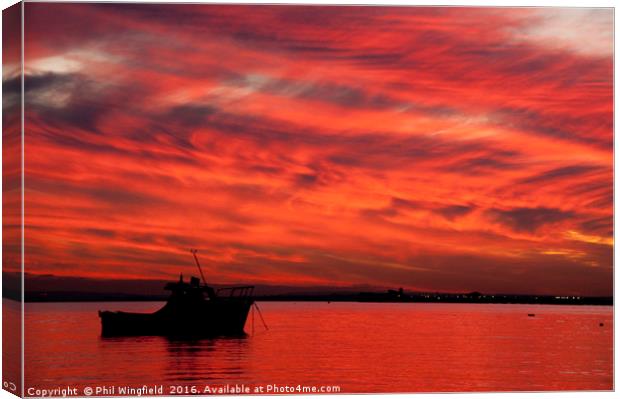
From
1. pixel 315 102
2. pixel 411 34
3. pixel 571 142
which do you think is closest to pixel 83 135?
pixel 315 102

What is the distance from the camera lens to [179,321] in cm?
3038

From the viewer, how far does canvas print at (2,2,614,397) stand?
49.9ft

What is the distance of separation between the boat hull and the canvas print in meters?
8.62

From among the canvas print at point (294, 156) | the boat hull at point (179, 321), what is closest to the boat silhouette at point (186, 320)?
the boat hull at point (179, 321)

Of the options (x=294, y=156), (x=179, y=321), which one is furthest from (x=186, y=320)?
(x=294, y=156)

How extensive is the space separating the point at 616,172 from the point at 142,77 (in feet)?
23.3

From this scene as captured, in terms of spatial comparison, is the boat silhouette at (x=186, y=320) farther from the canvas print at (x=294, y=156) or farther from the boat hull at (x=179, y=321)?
the canvas print at (x=294, y=156)

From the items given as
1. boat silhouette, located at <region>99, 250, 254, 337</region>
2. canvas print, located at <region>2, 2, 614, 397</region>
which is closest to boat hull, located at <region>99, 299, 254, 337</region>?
boat silhouette, located at <region>99, 250, 254, 337</region>

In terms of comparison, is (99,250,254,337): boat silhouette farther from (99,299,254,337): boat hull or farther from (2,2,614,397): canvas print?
(2,2,614,397): canvas print

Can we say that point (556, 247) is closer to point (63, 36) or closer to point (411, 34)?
point (411, 34)

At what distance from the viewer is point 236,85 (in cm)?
1594

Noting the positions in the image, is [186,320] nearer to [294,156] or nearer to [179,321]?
[179,321]

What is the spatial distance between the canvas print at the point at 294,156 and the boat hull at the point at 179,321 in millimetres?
8625

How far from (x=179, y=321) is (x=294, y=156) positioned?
47.7 feet
